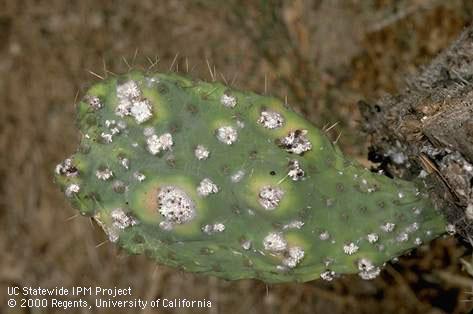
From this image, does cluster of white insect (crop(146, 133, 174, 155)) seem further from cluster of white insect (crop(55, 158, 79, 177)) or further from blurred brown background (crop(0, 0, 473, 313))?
blurred brown background (crop(0, 0, 473, 313))

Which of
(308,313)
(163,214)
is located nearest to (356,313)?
(308,313)

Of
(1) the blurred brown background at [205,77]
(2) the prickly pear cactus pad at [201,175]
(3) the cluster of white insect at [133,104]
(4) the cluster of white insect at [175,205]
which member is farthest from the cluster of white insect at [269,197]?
(1) the blurred brown background at [205,77]

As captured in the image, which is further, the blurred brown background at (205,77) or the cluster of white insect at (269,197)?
the blurred brown background at (205,77)

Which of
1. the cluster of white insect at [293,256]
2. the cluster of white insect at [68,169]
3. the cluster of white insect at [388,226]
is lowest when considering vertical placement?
the cluster of white insect at [293,256]

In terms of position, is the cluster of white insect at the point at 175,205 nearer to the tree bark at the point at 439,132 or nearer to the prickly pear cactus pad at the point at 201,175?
the prickly pear cactus pad at the point at 201,175

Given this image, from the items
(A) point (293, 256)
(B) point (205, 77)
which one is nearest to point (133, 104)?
(A) point (293, 256)

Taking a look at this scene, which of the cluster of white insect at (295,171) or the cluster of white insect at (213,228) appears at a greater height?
the cluster of white insect at (295,171)

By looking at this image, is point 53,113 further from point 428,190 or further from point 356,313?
point 428,190
